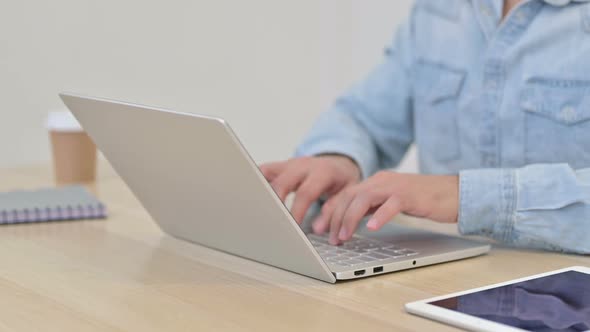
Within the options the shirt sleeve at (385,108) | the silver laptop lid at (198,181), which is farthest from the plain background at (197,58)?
the silver laptop lid at (198,181)

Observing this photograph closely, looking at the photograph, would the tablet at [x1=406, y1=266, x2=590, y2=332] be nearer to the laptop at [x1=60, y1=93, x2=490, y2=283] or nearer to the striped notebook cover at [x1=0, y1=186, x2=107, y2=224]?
the laptop at [x1=60, y1=93, x2=490, y2=283]

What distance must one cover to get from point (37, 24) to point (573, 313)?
6.42 feet

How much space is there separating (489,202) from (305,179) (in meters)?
0.28

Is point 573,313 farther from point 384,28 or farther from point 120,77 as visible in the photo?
point 384,28

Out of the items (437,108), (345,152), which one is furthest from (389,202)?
(437,108)

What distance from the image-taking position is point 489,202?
1.07 meters

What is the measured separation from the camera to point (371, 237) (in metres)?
1.09

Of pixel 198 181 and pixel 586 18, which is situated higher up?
pixel 586 18

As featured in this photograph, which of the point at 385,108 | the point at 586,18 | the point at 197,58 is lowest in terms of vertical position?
the point at 197,58

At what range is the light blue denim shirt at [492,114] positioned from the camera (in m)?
1.07

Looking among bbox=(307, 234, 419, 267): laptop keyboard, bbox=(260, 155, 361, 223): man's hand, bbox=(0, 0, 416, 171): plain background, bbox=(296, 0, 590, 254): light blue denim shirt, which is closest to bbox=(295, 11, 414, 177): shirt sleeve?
bbox=(296, 0, 590, 254): light blue denim shirt

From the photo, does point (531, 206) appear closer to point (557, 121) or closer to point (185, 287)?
point (557, 121)

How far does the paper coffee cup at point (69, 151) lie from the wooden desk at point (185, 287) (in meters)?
0.43

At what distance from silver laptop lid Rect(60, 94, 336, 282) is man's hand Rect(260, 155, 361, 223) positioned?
0.56ft
